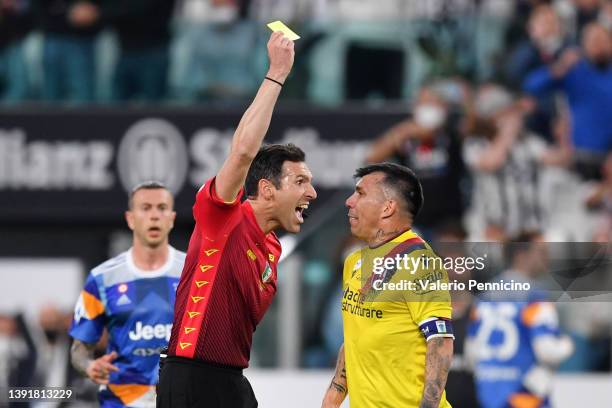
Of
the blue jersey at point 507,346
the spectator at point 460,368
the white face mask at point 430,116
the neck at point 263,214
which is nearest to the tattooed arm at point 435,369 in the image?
the neck at point 263,214

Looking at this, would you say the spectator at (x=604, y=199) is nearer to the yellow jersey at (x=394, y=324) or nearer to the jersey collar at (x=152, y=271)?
the jersey collar at (x=152, y=271)

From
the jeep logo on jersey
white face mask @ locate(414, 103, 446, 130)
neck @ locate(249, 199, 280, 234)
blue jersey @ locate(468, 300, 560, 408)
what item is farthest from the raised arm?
the jeep logo on jersey

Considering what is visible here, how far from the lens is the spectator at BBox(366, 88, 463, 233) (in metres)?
12.0

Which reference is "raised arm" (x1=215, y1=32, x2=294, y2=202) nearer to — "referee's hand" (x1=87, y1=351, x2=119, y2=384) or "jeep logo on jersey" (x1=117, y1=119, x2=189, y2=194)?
"referee's hand" (x1=87, y1=351, x2=119, y2=384)

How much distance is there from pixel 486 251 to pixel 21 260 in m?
6.79

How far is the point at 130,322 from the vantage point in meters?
7.94

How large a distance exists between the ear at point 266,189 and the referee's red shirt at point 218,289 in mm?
131

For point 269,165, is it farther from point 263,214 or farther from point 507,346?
point 507,346

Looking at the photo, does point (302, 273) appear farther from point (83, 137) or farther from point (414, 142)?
point (83, 137)

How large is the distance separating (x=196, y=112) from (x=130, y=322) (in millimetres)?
5688

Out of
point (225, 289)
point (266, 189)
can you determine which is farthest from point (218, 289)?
point (266, 189)

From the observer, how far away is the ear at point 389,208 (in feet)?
21.7

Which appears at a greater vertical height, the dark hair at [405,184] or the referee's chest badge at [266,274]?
the dark hair at [405,184]

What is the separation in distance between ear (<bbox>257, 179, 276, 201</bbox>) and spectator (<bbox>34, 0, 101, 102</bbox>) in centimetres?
738
